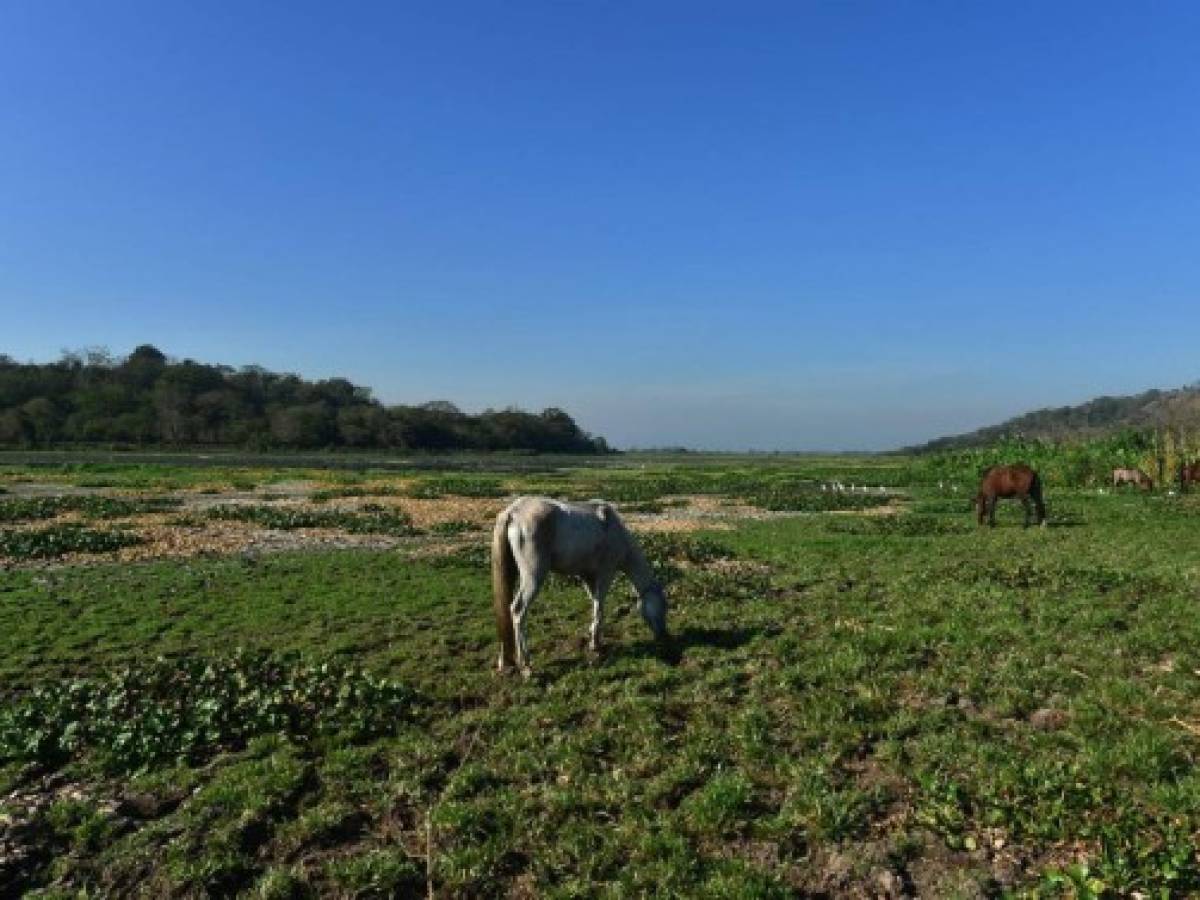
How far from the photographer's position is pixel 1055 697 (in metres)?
9.06

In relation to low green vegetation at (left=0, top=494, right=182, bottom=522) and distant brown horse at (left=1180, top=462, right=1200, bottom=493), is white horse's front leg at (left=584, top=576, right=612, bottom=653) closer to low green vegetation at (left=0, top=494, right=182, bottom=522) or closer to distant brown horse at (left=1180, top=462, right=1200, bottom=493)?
low green vegetation at (left=0, top=494, right=182, bottom=522)

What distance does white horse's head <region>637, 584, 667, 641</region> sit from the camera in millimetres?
12383

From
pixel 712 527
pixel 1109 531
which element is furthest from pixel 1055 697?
pixel 712 527

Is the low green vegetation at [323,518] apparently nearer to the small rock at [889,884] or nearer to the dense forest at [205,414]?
the small rock at [889,884]

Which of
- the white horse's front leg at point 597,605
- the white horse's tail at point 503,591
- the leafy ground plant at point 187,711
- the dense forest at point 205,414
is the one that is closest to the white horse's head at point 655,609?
the white horse's front leg at point 597,605

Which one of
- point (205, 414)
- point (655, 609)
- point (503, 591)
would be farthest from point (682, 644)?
point (205, 414)

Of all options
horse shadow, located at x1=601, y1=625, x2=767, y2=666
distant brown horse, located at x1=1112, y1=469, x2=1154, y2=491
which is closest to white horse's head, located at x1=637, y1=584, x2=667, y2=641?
→ horse shadow, located at x1=601, y1=625, x2=767, y2=666

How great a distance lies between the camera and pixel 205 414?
148250 mm

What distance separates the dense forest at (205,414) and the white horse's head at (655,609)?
139091mm

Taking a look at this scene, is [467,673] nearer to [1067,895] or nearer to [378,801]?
[378,801]

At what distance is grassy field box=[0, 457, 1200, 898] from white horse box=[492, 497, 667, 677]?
2.06 feet

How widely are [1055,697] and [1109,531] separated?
18611mm

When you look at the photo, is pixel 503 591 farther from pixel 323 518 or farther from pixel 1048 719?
pixel 323 518

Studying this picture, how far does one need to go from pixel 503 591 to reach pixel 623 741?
349 cm
